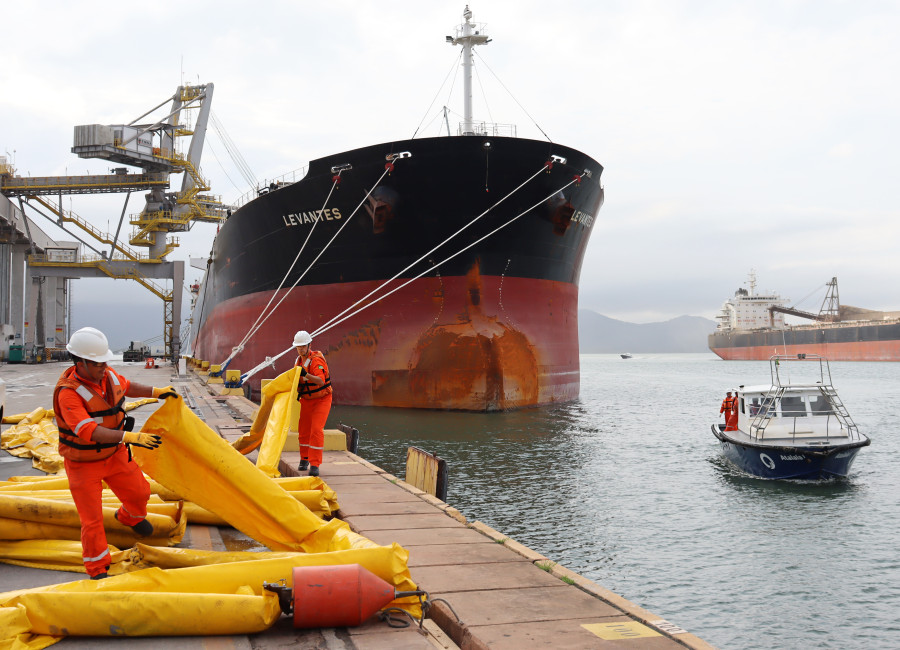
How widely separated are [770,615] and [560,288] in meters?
14.8

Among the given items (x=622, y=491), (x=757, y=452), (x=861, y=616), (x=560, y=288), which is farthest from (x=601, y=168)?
(x=861, y=616)

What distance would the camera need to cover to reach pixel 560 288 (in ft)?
67.3

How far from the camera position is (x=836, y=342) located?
2680 inches

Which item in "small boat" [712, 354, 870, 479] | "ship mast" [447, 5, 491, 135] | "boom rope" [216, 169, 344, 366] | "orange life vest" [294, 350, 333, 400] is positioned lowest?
"small boat" [712, 354, 870, 479]

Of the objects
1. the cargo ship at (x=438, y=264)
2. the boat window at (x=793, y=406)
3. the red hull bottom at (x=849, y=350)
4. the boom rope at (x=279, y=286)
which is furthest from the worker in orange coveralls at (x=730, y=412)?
the red hull bottom at (x=849, y=350)

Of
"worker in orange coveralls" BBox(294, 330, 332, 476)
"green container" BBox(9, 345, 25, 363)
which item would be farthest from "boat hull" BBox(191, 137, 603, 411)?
"green container" BBox(9, 345, 25, 363)

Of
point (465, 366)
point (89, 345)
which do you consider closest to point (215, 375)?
point (465, 366)

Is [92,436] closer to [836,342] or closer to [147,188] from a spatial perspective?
[147,188]

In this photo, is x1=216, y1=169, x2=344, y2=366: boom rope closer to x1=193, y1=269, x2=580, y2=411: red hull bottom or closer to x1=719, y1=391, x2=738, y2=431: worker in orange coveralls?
x1=193, y1=269, x2=580, y2=411: red hull bottom

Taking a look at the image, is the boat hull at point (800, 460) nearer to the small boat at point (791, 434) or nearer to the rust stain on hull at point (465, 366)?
the small boat at point (791, 434)

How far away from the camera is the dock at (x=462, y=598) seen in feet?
10.9

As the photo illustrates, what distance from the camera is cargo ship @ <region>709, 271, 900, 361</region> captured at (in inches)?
2522

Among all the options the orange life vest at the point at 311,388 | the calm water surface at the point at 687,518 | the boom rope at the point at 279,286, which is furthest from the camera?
the boom rope at the point at 279,286

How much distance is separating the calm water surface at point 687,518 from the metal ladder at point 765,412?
0.86 metres
